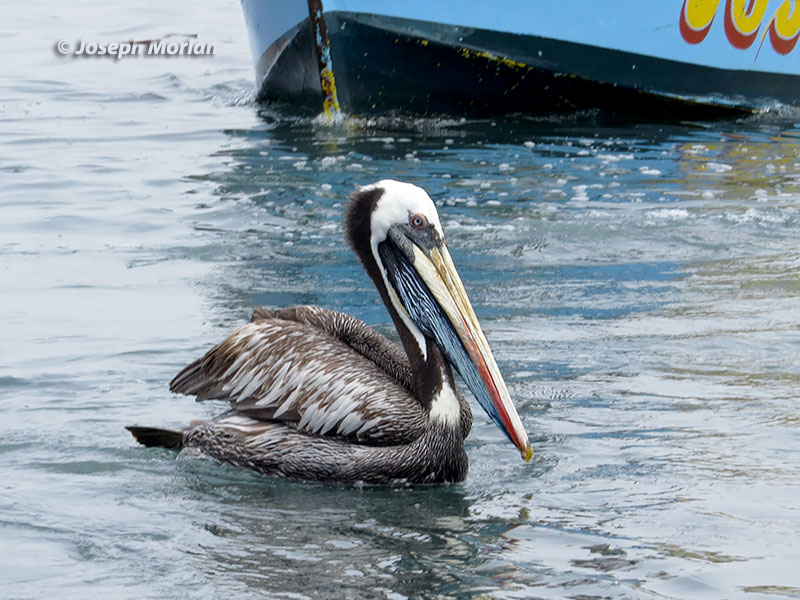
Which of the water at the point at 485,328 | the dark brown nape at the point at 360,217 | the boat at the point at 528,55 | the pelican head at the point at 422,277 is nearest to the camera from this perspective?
the water at the point at 485,328

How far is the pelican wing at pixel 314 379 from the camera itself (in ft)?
15.1

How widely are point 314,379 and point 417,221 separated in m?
0.66

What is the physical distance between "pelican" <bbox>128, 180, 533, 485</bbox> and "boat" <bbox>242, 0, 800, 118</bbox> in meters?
5.97

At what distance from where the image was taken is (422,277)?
465cm

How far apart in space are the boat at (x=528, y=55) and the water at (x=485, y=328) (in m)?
0.27

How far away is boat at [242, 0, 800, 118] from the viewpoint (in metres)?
10.5

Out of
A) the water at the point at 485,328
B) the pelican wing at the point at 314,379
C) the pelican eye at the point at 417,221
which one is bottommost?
the water at the point at 485,328

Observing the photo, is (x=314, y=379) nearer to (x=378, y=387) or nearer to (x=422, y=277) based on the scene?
(x=378, y=387)

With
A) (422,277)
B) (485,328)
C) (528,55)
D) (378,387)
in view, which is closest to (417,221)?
(422,277)
